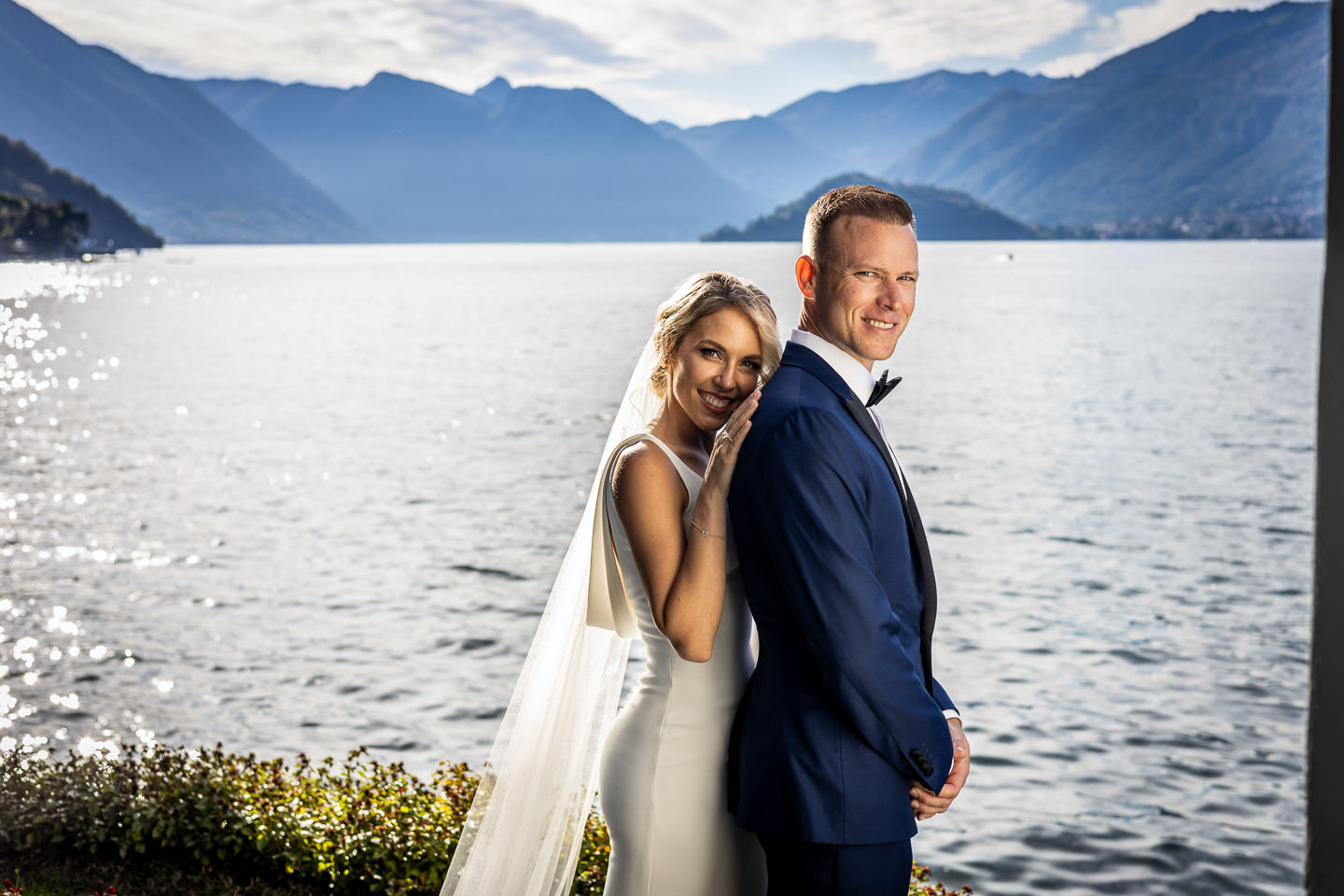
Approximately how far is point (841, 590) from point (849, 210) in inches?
37.0

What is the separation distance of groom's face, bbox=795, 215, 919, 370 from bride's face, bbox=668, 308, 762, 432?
0.29 meters

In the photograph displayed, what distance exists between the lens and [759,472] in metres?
2.61

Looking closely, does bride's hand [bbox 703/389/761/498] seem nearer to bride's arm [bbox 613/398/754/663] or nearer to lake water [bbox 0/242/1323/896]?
bride's arm [bbox 613/398/754/663]

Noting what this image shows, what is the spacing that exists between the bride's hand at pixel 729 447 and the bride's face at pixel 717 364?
0.32m

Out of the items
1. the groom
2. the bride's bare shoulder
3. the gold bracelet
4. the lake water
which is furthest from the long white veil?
the lake water

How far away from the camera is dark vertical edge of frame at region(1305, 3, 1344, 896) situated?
75.3 inches

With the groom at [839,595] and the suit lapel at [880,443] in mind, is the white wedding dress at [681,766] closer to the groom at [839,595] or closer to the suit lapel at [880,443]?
the groom at [839,595]

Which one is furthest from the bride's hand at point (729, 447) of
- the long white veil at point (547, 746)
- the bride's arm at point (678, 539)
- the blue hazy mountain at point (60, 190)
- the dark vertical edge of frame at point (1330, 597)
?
the blue hazy mountain at point (60, 190)

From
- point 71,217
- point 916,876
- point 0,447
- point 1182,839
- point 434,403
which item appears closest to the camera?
point 916,876

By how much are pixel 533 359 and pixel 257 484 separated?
24.6 meters

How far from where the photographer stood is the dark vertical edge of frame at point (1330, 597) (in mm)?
1912

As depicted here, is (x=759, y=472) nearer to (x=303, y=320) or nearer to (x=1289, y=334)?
(x=1289, y=334)

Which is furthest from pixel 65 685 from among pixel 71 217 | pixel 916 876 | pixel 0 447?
pixel 71 217

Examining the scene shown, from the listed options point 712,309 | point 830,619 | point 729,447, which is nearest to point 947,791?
point 830,619
